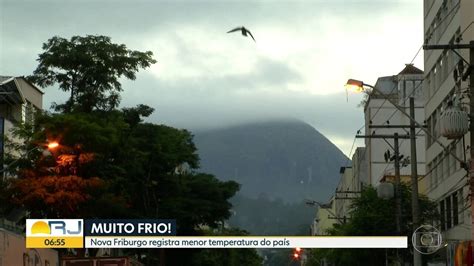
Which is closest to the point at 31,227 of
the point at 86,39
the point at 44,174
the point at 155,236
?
the point at 155,236

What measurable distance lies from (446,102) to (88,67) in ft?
67.1

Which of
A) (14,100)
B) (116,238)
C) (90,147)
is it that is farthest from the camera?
(14,100)

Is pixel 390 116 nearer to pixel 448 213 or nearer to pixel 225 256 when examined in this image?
pixel 225 256

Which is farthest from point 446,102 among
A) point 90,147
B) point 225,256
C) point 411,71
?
point 225,256

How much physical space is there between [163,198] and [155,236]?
91.2 ft

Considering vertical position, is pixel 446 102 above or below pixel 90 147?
above

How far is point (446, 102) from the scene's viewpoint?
52469 millimetres

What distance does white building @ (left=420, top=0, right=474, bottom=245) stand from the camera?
157ft

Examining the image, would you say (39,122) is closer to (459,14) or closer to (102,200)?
(102,200)

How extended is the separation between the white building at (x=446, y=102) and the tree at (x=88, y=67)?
17.2 meters

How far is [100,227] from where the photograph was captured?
39219mm

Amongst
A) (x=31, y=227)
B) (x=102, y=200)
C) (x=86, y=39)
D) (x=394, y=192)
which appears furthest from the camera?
(x=86, y=39)

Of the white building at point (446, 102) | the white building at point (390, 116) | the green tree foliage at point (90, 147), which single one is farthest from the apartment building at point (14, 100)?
the white building at point (390, 116)

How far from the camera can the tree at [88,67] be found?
50.5 metres
